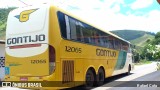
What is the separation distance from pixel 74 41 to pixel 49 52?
5.58ft

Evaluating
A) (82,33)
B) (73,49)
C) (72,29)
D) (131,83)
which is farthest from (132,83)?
(72,29)

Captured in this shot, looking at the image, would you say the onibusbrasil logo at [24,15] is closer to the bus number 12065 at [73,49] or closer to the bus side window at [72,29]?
the bus side window at [72,29]

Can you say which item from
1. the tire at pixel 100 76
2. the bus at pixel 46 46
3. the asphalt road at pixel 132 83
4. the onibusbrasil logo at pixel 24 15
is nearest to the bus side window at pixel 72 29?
the bus at pixel 46 46

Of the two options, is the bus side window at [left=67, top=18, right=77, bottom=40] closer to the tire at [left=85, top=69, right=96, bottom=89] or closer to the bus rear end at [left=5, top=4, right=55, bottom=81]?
the bus rear end at [left=5, top=4, right=55, bottom=81]

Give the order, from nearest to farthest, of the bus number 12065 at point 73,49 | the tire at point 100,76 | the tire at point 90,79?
the bus number 12065 at point 73,49
the tire at point 90,79
the tire at point 100,76

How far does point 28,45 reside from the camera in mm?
11297

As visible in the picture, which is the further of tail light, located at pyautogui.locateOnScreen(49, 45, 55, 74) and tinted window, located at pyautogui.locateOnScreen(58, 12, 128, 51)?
tinted window, located at pyautogui.locateOnScreen(58, 12, 128, 51)

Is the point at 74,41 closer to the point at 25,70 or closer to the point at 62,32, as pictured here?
the point at 62,32

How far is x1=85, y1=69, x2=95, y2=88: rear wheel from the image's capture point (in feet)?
45.1

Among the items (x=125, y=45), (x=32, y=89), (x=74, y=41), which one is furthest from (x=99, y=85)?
(x=125, y=45)

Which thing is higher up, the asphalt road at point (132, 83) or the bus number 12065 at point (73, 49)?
the bus number 12065 at point (73, 49)

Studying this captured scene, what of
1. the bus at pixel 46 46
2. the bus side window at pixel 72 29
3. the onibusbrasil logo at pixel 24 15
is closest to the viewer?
the bus at pixel 46 46

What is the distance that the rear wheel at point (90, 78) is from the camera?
541 inches

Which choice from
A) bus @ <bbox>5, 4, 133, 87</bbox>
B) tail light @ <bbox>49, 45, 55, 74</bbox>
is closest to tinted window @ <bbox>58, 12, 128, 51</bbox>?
bus @ <bbox>5, 4, 133, 87</bbox>
